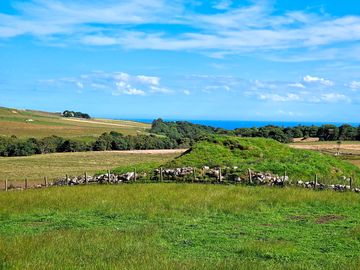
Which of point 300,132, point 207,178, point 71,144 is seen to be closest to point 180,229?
point 207,178

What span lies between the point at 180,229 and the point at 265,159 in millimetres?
22889

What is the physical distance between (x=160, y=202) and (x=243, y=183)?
10.4 meters

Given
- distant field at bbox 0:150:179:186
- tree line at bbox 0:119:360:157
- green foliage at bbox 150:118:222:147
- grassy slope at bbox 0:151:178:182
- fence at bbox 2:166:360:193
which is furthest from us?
green foliage at bbox 150:118:222:147

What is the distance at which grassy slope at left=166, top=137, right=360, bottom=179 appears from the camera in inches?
1409

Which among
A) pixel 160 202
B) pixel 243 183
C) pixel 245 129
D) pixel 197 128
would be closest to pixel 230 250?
pixel 160 202

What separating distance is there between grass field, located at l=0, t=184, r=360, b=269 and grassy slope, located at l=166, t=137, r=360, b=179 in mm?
7044

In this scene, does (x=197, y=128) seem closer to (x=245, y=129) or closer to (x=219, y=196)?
(x=245, y=129)

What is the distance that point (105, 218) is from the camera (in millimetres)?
20641

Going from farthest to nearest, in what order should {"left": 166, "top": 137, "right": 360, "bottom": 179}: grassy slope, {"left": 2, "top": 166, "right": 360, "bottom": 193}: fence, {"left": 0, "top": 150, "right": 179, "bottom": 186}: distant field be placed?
{"left": 0, "top": 150, "right": 179, "bottom": 186}: distant field → {"left": 166, "top": 137, "right": 360, "bottom": 179}: grassy slope → {"left": 2, "top": 166, "right": 360, "bottom": 193}: fence

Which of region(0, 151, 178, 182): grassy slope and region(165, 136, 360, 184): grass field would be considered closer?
region(165, 136, 360, 184): grass field

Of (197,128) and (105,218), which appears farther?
(197,128)

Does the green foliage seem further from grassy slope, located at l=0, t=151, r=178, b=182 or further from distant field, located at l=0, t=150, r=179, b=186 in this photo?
grassy slope, located at l=0, t=151, r=178, b=182

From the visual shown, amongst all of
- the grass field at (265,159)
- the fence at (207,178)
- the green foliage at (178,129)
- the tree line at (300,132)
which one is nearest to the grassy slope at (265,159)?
the grass field at (265,159)

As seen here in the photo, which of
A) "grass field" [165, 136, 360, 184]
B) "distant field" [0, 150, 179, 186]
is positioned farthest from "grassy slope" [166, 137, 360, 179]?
"distant field" [0, 150, 179, 186]
